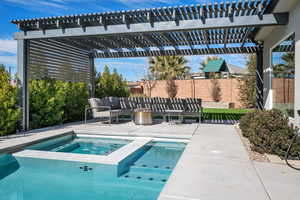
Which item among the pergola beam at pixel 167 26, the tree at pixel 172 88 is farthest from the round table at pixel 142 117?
the tree at pixel 172 88

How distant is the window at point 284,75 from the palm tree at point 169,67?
1537cm

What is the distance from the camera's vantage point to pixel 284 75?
5844 millimetres

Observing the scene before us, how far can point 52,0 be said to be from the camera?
8.36m

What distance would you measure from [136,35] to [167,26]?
66.0 inches

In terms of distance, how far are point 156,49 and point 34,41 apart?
4698 mm

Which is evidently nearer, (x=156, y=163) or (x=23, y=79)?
(x=156, y=163)

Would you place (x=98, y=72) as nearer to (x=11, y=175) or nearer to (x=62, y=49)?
(x=62, y=49)

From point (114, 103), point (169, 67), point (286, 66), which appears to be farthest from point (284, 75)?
point (169, 67)

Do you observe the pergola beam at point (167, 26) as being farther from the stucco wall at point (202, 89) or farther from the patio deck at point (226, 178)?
the stucco wall at point (202, 89)

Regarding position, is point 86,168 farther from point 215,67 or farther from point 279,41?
point 215,67

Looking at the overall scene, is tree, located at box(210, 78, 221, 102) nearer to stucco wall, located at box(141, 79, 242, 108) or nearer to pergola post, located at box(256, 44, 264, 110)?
stucco wall, located at box(141, 79, 242, 108)

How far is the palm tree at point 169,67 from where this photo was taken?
22.3 m

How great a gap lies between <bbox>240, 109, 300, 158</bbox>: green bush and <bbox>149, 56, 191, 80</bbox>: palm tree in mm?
17589

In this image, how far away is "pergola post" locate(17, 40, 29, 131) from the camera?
6.62 metres
